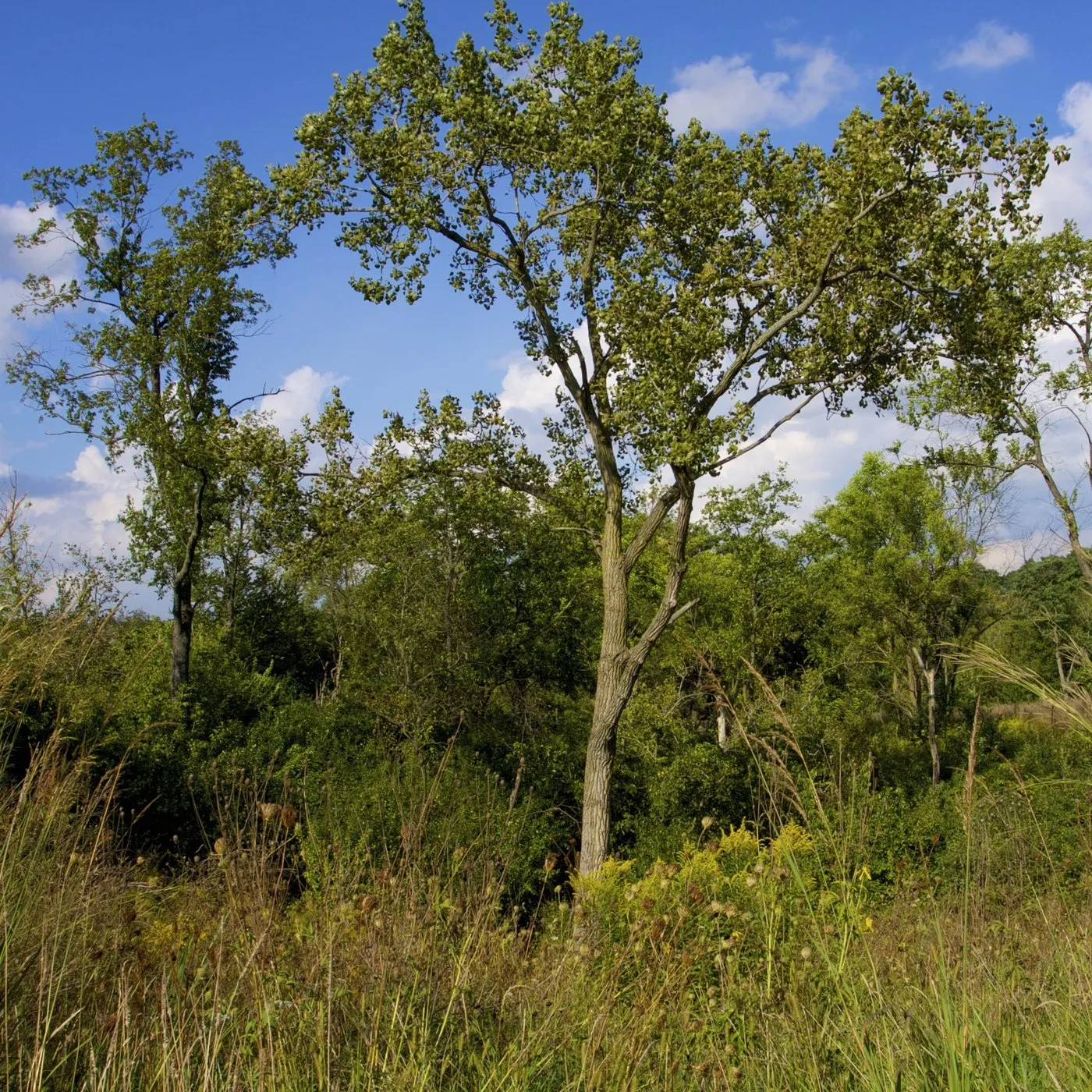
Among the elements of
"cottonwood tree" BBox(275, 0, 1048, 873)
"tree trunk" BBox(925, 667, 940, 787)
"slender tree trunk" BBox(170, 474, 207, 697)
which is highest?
"cottonwood tree" BBox(275, 0, 1048, 873)

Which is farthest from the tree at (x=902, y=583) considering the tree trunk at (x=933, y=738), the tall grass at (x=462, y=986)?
the tall grass at (x=462, y=986)

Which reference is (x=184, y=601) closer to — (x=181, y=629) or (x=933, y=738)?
(x=181, y=629)

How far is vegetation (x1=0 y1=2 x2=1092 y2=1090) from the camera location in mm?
2785

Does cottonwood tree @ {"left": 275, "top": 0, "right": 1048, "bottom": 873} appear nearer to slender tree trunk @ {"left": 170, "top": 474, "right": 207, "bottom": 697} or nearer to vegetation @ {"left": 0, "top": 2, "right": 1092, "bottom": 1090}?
vegetation @ {"left": 0, "top": 2, "right": 1092, "bottom": 1090}

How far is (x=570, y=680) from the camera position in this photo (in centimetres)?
2295

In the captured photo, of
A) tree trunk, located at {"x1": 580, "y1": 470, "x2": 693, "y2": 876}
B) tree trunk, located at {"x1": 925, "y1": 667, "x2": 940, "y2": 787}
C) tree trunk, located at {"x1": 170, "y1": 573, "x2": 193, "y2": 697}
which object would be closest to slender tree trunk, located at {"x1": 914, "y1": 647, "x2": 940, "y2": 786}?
tree trunk, located at {"x1": 925, "y1": 667, "x2": 940, "y2": 787}

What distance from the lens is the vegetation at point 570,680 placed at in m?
2.79

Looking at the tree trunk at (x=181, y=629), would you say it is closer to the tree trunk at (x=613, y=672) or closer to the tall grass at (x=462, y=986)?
the tree trunk at (x=613, y=672)

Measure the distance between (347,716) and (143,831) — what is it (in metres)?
5.63

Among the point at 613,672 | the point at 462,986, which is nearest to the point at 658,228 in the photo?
the point at 613,672

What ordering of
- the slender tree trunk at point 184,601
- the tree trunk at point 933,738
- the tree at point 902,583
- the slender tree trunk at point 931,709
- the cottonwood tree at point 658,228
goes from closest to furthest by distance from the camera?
the cottonwood tree at point 658,228, the slender tree trunk at point 184,601, the tree trunk at point 933,738, the slender tree trunk at point 931,709, the tree at point 902,583

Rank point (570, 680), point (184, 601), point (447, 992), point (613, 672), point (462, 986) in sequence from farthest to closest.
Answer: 1. point (570, 680)
2. point (184, 601)
3. point (613, 672)
4. point (447, 992)
5. point (462, 986)

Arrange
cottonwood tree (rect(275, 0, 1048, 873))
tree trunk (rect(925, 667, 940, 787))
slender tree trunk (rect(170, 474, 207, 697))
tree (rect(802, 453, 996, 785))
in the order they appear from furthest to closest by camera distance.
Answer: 1. tree (rect(802, 453, 996, 785))
2. tree trunk (rect(925, 667, 940, 787))
3. slender tree trunk (rect(170, 474, 207, 697))
4. cottonwood tree (rect(275, 0, 1048, 873))

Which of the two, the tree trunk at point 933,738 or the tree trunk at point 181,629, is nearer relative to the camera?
the tree trunk at point 181,629
